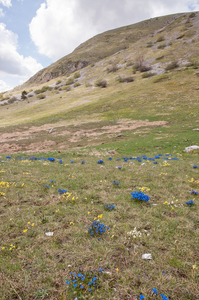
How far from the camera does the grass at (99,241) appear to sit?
11.5ft

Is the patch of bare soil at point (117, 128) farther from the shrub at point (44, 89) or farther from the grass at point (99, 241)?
the shrub at point (44, 89)

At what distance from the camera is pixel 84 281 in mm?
3578

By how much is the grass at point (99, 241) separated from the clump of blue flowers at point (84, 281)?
71mm

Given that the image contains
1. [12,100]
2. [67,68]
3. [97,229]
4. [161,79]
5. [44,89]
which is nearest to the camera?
[97,229]

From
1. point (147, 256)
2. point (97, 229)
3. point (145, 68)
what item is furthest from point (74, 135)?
point (145, 68)

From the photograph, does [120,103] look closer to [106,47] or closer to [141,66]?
[141,66]

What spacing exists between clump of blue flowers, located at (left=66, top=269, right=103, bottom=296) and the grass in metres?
0.07

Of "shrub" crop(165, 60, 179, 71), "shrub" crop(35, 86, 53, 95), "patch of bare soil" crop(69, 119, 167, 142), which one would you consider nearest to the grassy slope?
"patch of bare soil" crop(69, 119, 167, 142)

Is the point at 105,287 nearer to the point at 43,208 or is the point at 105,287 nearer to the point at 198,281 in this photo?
the point at 198,281

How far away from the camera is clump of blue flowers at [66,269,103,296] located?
338 centimetres

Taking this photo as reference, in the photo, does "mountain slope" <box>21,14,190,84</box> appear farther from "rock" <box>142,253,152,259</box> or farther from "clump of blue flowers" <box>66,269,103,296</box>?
"clump of blue flowers" <box>66,269,103,296</box>

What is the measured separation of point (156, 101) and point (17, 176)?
47.8 metres

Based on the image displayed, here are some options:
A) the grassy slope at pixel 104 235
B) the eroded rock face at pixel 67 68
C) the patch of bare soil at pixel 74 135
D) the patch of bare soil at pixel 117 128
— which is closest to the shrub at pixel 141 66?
the patch of bare soil at pixel 74 135

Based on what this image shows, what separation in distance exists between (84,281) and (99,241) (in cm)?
130
